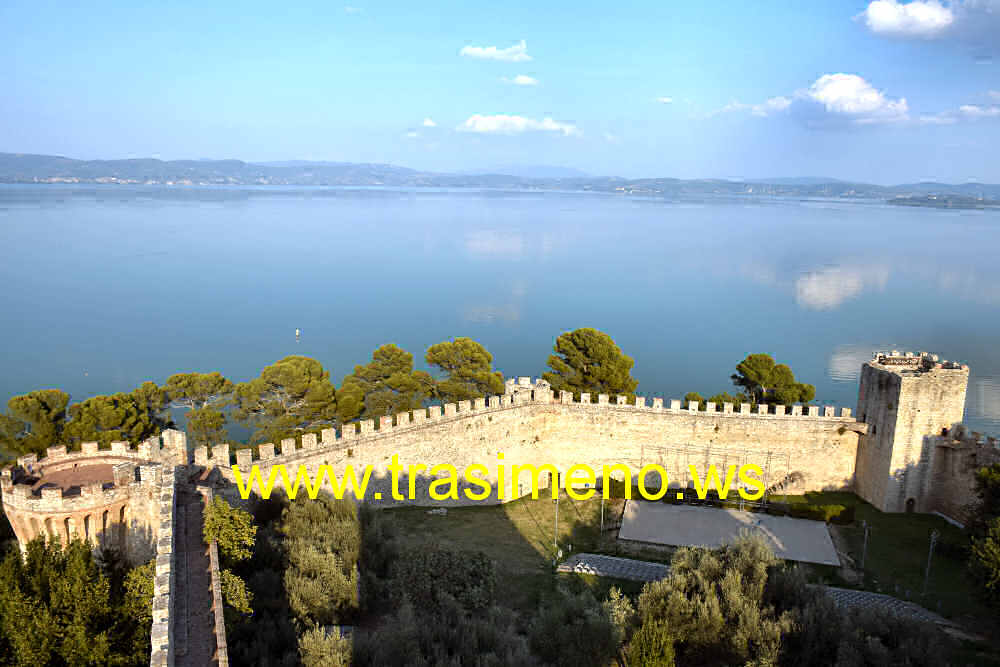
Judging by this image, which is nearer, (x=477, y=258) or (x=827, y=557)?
(x=827, y=557)

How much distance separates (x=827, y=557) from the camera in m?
15.3

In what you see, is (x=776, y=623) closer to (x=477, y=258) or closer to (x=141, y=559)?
(x=141, y=559)

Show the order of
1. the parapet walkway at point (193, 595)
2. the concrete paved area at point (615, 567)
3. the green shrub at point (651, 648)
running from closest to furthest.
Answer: the parapet walkway at point (193, 595) < the green shrub at point (651, 648) < the concrete paved area at point (615, 567)

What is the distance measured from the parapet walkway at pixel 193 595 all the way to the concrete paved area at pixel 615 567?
7.74m

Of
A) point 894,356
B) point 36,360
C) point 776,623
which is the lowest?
point 36,360

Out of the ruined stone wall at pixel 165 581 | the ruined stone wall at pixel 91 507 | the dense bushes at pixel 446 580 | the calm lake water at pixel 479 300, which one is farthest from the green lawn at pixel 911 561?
the calm lake water at pixel 479 300

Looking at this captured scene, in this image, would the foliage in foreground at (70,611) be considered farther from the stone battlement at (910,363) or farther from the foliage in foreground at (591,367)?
the stone battlement at (910,363)

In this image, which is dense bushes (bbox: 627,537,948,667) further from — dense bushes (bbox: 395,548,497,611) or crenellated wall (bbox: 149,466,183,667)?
crenellated wall (bbox: 149,466,183,667)

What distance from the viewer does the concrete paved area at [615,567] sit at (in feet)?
48.4

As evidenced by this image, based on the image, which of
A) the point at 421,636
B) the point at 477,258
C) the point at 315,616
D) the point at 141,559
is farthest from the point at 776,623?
the point at 477,258

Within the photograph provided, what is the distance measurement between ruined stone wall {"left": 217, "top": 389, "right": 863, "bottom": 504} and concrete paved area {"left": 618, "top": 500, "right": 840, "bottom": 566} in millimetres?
1540

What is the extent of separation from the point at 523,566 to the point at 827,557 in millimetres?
6799

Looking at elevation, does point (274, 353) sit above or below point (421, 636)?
below

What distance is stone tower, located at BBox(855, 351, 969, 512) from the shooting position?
16.7 m
